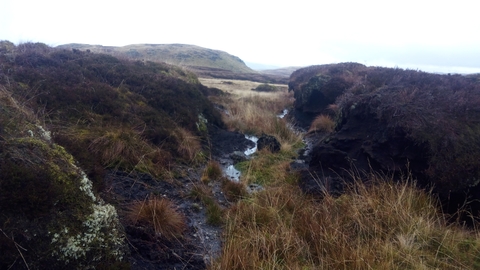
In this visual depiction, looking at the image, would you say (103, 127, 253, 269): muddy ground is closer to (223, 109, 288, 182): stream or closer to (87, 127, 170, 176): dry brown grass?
(87, 127, 170, 176): dry brown grass

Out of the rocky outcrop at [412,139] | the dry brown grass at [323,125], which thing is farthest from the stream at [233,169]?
the dry brown grass at [323,125]

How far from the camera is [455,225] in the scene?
14.1 ft

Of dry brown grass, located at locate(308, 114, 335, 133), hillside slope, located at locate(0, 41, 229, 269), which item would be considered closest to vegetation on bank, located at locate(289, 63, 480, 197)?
dry brown grass, located at locate(308, 114, 335, 133)

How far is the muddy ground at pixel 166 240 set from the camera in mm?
3754

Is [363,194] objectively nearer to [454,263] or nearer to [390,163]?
[454,263]

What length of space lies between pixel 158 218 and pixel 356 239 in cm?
248

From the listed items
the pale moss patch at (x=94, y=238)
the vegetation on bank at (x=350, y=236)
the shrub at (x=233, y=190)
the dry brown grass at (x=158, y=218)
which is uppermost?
the pale moss patch at (x=94, y=238)

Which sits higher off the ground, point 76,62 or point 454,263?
point 76,62

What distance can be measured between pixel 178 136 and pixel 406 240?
20.6 ft

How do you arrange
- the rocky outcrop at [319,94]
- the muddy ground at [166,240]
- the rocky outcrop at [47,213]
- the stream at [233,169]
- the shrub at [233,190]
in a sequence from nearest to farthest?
the rocky outcrop at [47,213], the muddy ground at [166,240], the shrub at [233,190], the stream at [233,169], the rocky outcrop at [319,94]

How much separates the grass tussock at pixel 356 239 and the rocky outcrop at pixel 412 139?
83cm

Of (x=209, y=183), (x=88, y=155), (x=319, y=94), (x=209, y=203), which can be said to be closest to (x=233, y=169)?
(x=209, y=183)

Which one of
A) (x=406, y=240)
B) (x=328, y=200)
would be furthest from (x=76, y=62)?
(x=406, y=240)

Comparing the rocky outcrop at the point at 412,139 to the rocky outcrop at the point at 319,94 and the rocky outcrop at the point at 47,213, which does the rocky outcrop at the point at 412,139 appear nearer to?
the rocky outcrop at the point at 47,213
